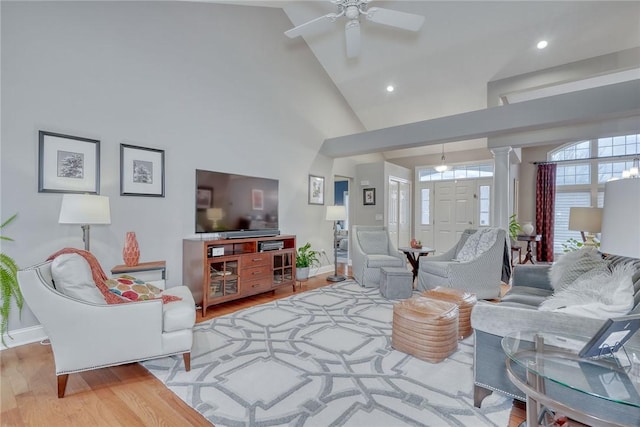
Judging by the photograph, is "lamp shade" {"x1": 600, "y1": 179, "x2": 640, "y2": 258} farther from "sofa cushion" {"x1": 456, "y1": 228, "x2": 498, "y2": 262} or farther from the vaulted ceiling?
the vaulted ceiling

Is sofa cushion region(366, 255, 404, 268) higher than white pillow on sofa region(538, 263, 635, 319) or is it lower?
lower

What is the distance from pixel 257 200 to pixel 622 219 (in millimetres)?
3916

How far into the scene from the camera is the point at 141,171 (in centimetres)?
333

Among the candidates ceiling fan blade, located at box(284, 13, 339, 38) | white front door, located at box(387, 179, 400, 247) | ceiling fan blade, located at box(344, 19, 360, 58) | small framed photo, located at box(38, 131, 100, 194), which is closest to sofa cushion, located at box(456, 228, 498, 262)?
white front door, located at box(387, 179, 400, 247)

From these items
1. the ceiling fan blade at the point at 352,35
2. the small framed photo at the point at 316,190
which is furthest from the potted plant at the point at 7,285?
the small framed photo at the point at 316,190

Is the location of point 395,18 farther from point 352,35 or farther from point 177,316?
point 177,316

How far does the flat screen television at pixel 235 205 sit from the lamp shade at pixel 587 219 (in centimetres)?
367

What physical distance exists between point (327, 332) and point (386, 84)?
4.76 m

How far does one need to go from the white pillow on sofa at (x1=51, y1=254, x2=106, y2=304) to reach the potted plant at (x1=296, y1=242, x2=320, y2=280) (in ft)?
10.3

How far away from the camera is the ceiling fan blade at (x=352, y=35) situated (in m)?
3.05

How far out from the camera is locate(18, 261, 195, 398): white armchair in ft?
5.63

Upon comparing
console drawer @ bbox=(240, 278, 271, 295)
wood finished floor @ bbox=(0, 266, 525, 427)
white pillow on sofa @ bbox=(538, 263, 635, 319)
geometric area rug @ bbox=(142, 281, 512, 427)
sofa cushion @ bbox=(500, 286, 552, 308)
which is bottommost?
wood finished floor @ bbox=(0, 266, 525, 427)

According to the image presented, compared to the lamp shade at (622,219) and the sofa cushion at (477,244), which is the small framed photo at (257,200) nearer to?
the sofa cushion at (477,244)

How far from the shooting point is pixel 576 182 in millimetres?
7168
